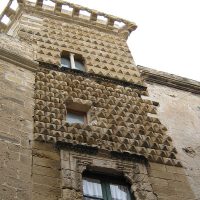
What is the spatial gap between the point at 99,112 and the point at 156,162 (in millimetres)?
1434

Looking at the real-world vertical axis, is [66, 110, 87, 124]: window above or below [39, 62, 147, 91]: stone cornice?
below

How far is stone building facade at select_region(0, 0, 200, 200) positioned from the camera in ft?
20.9

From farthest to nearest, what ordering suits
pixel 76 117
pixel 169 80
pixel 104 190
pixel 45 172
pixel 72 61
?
pixel 169 80 < pixel 72 61 < pixel 76 117 < pixel 104 190 < pixel 45 172

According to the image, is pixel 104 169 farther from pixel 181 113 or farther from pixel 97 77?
pixel 181 113

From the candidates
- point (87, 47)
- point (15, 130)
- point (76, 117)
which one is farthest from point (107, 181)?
point (87, 47)

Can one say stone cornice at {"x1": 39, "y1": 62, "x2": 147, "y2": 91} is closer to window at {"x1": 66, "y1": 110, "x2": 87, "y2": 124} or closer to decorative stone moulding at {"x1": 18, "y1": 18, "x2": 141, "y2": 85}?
decorative stone moulding at {"x1": 18, "y1": 18, "x2": 141, "y2": 85}

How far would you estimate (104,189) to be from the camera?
21.6 ft

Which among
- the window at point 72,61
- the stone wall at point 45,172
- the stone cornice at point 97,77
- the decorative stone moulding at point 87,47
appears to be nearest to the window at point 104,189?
the stone wall at point 45,172

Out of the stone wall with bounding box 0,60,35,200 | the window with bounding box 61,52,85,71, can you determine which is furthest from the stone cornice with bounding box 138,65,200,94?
the stone wall with bounding box 0,60,35,200

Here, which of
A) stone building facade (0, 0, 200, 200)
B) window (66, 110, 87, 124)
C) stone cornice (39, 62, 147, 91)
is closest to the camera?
stone building facade (0, 0, 200, 200)

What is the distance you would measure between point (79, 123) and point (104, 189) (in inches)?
60.2

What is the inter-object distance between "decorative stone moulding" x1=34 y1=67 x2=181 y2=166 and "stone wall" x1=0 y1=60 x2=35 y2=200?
19 cm

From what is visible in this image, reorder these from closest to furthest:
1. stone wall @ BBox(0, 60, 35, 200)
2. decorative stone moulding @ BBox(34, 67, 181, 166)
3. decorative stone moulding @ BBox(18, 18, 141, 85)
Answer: stone wall @ BBox(0, 60, 35, 200) < decorative stone moulding @ BBox(34, 67, 181, 166) < decorative stone moulding @ BBox(18, 18, 141, 85)

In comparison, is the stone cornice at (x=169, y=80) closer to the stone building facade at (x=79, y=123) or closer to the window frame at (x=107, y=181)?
the stone building facade at (x=79, y=123)
